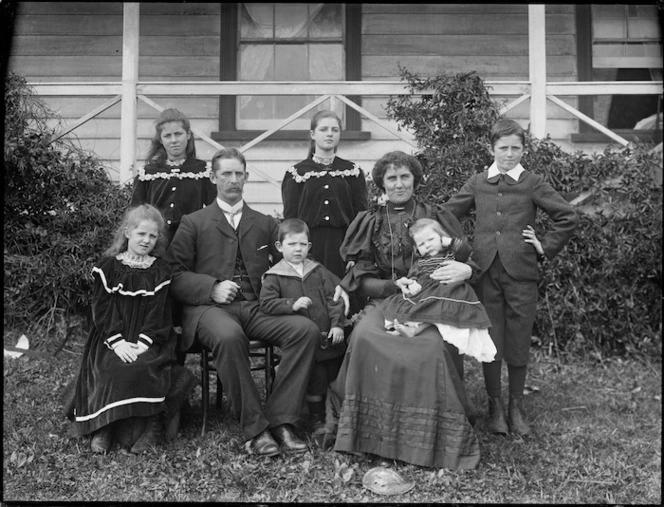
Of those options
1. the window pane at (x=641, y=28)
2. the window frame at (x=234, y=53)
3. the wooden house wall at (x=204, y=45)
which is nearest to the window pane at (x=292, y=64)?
the window frame at (x=234, y=53)

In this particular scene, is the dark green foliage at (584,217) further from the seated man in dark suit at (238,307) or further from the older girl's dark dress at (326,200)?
the seated man in dark suit at (238,307)

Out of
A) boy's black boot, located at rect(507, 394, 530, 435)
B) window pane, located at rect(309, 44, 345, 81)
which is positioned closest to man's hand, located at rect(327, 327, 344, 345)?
boy's black boot, located at rect(507, 394, 530, 435)

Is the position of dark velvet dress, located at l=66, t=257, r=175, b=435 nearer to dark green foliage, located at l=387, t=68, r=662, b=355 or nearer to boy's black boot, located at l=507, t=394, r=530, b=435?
boy's black boot, located at l=507, t=394, r=530, b=435

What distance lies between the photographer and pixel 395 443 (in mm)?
3893

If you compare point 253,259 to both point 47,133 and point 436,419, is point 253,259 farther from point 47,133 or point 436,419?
point 47,133

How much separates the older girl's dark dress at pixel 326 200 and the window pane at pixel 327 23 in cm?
343

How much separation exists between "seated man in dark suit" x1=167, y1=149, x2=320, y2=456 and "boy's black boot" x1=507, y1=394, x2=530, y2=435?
137cm

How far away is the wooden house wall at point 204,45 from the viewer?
7.93 metres

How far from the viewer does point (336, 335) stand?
4320 millimetres

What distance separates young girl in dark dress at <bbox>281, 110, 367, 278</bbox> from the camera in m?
5.02

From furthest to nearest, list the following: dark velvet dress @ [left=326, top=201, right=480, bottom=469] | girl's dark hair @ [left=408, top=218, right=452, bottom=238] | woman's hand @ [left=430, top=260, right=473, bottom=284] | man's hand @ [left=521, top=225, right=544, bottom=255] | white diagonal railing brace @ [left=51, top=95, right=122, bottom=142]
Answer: white diagonal railing brace @ [left=51, top=95, right=122, bottom=142] → man's hand @ [left=521, top=225, right=544, bottom=255] → girl's dark hair @ [left=408, top=218, right=452, bottom=238] → woman's hand @ [left=430, top=260, right=473, bottom=284] → dark velvet dress @ [left=326, top=201, right=480, bottom=469]

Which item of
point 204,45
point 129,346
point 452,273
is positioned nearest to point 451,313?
point 452,273

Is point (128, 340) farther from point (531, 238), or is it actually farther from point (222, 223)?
point (531, 238)

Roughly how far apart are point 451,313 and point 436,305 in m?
0.09
